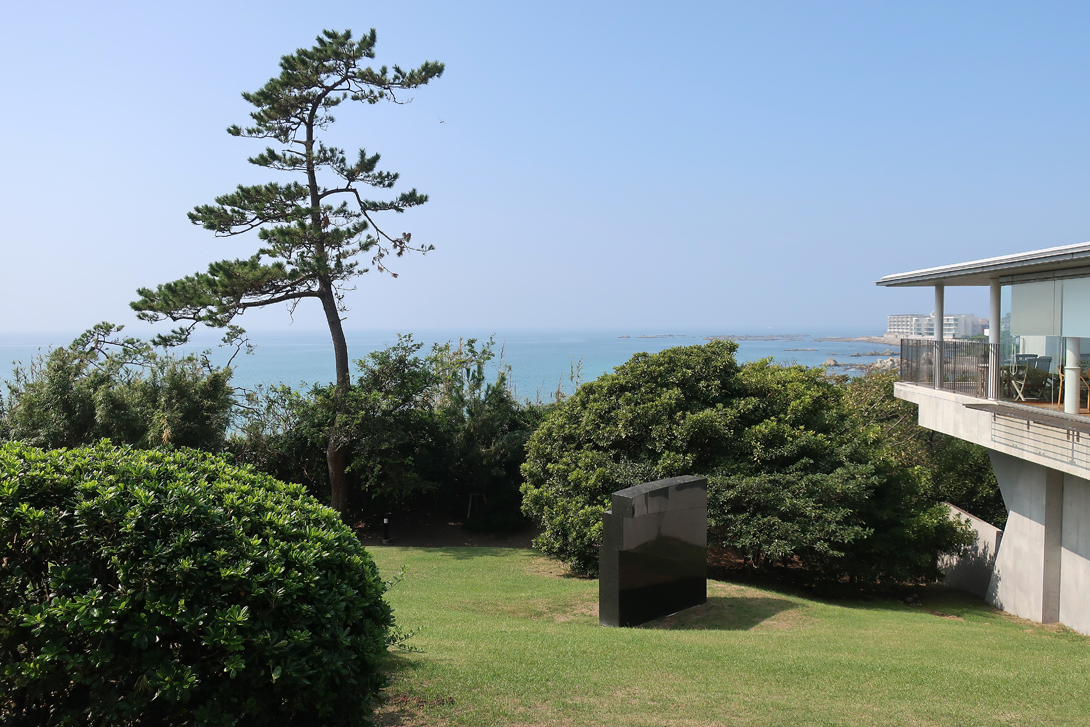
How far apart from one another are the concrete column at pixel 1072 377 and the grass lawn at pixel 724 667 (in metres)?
3.58

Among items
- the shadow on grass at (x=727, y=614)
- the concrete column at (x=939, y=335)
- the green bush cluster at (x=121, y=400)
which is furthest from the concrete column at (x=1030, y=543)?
the green bush cluster at (x=121, y=400)

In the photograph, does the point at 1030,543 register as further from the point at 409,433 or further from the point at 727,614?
the point at 409,433

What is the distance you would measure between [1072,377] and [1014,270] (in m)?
2.31

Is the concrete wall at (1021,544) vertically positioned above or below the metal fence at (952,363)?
below

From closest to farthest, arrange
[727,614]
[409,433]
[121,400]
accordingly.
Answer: [727,614] < [121,400] < [409,433]

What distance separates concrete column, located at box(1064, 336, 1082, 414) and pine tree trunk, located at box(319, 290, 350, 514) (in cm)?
1510

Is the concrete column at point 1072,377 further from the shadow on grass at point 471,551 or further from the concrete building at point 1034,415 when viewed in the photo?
the shadow on grass at point 471,551

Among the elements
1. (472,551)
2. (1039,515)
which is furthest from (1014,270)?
(472,551)

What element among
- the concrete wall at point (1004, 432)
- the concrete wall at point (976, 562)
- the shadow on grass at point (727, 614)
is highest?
the concrete wall at point (1004, 432)

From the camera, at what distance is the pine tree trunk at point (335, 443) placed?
18141mm

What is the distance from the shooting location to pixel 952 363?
14305 mm

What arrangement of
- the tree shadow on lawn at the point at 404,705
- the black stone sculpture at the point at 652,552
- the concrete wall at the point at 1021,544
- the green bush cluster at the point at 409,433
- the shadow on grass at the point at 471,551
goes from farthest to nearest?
the green bush cluster at the point at 409,433 < the shadow on grass at the point at 471,551 < the concrete wall at the point at 1021,544 < the black stone sculpture at the point at 652,552 < the tree shadow on lawn at the point at 404,705

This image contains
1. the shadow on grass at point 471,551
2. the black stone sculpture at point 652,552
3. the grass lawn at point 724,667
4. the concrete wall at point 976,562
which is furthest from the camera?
the shadow on grass at point 471,551

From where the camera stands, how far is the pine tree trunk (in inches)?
714
